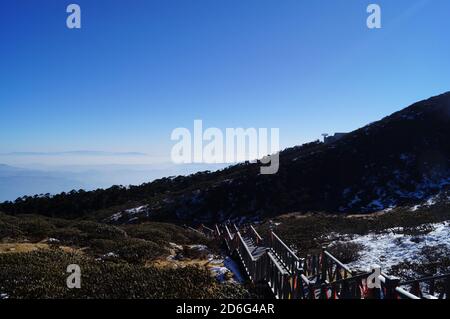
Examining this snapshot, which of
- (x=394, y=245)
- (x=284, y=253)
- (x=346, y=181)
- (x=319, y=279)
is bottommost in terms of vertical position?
(x=319, y=279)

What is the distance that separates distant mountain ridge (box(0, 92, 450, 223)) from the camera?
136 ft

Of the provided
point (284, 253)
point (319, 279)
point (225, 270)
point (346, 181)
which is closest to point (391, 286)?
point (319, 279)

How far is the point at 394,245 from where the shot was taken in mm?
19172

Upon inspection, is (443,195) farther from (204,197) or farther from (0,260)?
(0,260)

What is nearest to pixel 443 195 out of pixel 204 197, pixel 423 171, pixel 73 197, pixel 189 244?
pixel 423 171

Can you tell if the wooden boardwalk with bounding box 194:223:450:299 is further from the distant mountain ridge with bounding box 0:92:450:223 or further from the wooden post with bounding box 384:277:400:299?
the distant mountain ridge with bounding box 0:92:450:223

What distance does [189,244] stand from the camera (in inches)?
930

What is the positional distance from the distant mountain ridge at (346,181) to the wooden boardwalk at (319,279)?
2352 cm

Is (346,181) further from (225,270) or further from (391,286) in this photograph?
(391,286)

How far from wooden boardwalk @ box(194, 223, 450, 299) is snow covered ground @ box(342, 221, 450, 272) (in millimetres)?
2717

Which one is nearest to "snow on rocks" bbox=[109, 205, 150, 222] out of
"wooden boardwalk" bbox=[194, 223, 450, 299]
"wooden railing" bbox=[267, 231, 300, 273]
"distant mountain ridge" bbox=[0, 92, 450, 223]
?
"distant mountain ridge" bbox=[0, 92, 450, 223]

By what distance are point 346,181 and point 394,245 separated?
28.3 metres

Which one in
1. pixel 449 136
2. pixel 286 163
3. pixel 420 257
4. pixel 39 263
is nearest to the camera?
pixel 39 263

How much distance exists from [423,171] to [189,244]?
105 ft
